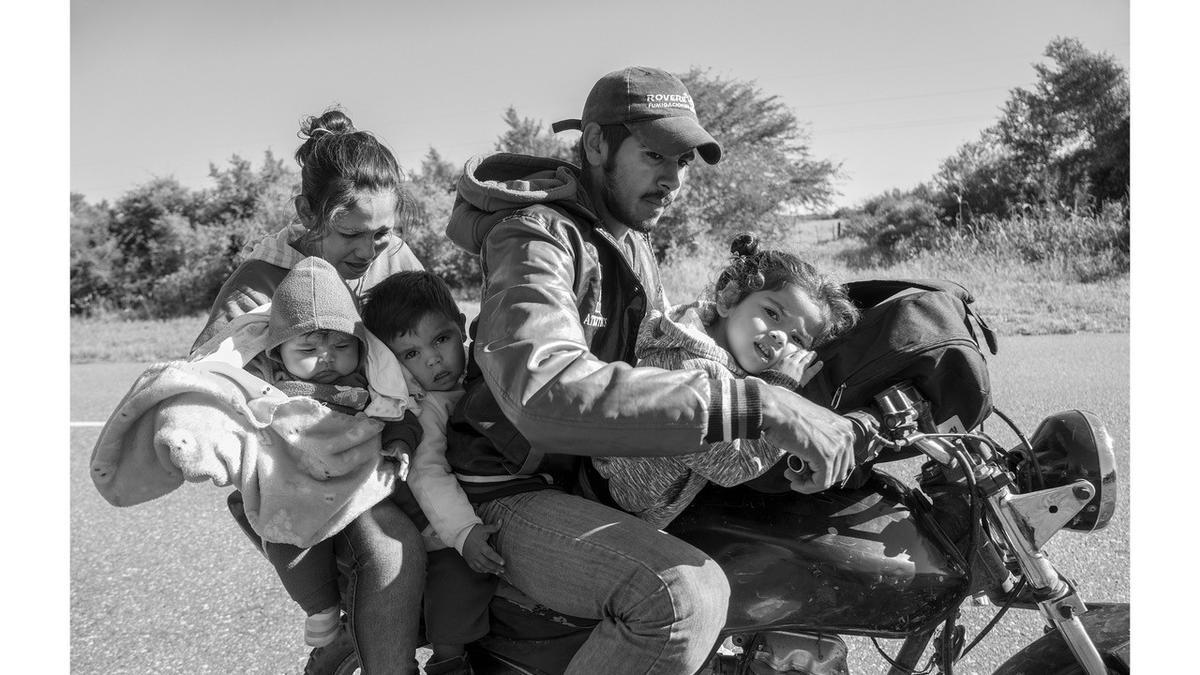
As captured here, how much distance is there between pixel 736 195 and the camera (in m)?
27.0

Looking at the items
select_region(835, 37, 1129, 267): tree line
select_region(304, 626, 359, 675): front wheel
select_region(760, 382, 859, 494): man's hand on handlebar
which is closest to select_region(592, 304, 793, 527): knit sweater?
select_region(760, 382, 859, 494): man's hand on handlebar

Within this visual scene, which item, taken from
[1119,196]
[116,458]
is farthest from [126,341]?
[1119,196]

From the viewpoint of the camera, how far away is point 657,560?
5.89 ft

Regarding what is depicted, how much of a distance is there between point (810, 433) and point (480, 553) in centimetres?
78

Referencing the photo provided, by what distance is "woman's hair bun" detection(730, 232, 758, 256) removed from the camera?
6.63ft

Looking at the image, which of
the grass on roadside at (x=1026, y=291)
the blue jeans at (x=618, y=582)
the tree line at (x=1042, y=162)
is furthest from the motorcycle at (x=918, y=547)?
the tree line at (x=1042, y=162)

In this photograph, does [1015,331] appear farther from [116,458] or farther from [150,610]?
[116,458]

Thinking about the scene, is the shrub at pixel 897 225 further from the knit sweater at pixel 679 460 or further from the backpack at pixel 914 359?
the knit sweater at pixel 679 460

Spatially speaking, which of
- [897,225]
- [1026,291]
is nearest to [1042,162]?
[897,225]

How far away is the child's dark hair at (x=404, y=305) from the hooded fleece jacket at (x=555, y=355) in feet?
0.44

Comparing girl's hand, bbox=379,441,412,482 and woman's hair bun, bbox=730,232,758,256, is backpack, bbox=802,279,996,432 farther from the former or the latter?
girl's hand, bbox=379,441,412,482

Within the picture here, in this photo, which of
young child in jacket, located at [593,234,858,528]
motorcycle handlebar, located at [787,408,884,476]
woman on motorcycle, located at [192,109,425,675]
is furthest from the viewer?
woman on motorcycle, located at [192,109,425,675]

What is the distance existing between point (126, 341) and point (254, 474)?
13.5 meters

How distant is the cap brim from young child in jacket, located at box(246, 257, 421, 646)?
2.70 feet
